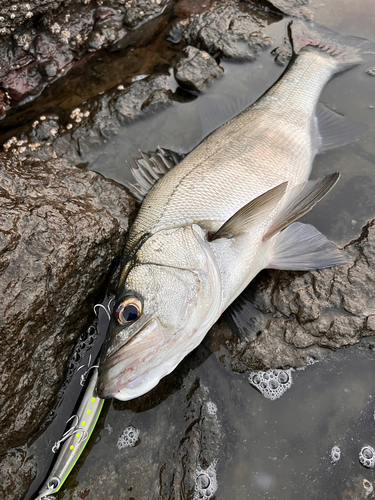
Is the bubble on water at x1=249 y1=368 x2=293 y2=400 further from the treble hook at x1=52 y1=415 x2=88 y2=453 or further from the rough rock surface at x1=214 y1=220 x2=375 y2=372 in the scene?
the treble hook at x1=52 y1=415 x2=88 y2=453

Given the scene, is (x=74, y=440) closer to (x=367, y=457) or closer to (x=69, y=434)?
(x=69, y=434)

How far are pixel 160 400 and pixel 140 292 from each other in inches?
35.3

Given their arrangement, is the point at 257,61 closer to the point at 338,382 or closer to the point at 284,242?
the point at 284,242

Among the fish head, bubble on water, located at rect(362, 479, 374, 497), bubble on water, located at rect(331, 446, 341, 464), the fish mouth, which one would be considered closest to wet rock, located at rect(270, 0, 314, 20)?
the fish head

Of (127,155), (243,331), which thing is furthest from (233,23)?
(243,331)

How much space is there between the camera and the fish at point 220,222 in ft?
7.04

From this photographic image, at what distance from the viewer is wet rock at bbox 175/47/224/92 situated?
3.81 metres

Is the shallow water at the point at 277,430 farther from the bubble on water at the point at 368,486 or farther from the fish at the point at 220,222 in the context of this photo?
the fish at the point at 220,222

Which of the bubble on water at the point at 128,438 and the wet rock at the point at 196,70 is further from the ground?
the wet rock at the point at 196,70

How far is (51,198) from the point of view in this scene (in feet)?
9.55

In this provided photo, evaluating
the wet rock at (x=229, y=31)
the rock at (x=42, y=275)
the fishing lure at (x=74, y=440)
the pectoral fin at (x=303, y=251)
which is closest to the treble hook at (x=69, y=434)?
the fishing lure at (x=74, y=440)

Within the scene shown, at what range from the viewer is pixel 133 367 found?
6.66 ft

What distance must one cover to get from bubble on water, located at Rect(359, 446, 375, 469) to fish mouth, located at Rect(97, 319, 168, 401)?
1.42 meters

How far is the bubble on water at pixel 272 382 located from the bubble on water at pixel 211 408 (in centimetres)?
31
